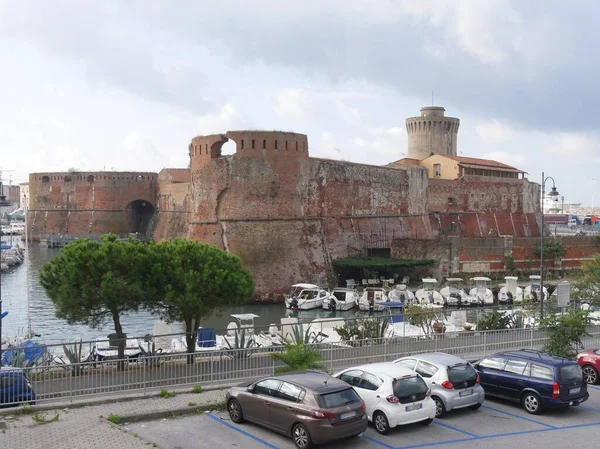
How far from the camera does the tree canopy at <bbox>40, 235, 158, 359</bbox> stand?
786 inches

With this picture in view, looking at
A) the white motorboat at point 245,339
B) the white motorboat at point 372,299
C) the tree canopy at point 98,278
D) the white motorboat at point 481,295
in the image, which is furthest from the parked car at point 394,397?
the white motorboat at point 481,295

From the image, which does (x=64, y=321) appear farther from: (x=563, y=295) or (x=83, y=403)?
(x=563, y=295)

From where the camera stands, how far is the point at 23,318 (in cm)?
3800

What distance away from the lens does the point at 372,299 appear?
40.9 metres

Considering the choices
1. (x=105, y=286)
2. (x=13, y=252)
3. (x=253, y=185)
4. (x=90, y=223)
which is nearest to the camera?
(x=105, y=286)

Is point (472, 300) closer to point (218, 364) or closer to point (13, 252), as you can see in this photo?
point (218, 364)

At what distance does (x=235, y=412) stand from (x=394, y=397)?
9.87 ft

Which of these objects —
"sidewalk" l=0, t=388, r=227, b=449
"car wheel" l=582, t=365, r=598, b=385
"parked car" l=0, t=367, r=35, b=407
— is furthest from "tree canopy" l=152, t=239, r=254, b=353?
"car wheel" l=582, t=365, r=598, b=385

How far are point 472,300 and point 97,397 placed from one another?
109 feet

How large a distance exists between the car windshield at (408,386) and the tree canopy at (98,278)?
10.7 metres

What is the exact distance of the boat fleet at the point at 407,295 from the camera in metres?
40.0

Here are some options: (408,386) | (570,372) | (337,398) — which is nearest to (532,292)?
(570,372)

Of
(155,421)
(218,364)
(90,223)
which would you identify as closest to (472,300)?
(218,364)

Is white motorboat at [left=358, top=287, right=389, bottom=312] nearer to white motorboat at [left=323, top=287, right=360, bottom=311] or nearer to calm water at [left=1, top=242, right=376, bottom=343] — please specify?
white motorboat at [left=323, top=287, right=360, bottom=311]
